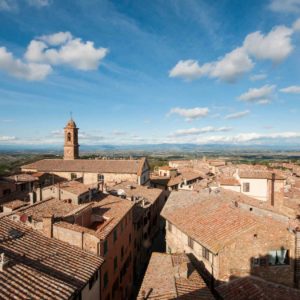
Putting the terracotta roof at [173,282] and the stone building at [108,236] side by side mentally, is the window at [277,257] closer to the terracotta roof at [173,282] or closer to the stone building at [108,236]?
the terracotta roof at [173,282]

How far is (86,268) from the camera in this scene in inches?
527

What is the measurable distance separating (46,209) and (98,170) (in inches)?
1530

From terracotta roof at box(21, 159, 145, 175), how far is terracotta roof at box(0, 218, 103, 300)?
39.9 meters

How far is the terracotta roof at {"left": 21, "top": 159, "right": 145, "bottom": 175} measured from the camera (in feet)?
190

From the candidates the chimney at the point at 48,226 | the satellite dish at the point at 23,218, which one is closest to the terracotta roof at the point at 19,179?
the satellite dish at the point at 23,218

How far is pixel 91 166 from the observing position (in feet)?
202

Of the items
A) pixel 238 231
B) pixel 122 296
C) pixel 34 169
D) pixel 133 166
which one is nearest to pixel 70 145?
pixel 34 169

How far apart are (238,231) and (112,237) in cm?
865

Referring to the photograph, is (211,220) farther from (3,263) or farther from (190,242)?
(3,263)

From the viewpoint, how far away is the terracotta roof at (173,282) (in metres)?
15.2

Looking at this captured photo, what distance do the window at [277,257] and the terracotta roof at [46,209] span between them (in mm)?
14059

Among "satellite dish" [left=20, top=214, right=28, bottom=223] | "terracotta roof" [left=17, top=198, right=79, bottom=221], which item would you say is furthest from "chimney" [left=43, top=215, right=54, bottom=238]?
"satellite dish" [left=20, top=214, right=28, bottom=223]

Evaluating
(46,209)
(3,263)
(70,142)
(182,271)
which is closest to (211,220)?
(182,271)

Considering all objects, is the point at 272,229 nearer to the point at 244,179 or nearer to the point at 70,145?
the point at 244,179
